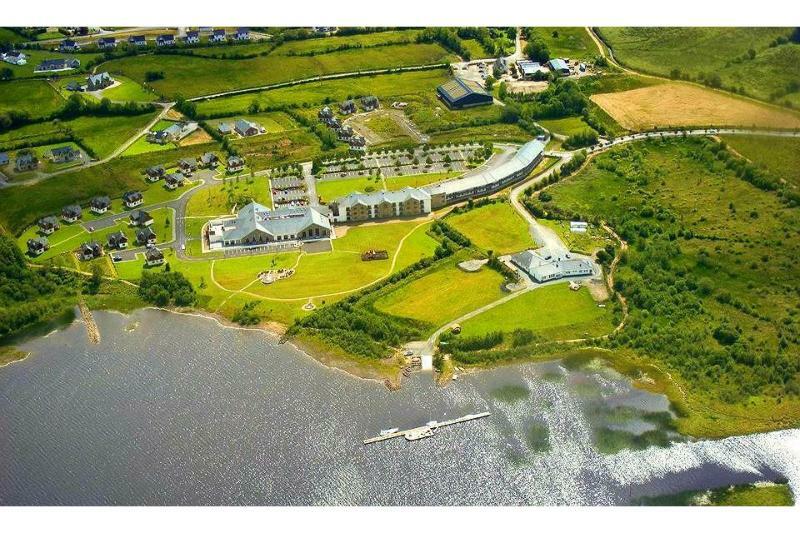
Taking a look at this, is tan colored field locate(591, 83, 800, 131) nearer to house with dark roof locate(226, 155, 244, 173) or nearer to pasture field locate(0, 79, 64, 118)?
house with dark roof locate(226, 155, 244, 173)

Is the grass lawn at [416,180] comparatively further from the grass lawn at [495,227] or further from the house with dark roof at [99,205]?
the house with dark roof at [99,205]

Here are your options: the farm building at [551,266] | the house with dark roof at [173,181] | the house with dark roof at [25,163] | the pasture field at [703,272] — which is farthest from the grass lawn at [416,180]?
the house with dark roof at [25,163]

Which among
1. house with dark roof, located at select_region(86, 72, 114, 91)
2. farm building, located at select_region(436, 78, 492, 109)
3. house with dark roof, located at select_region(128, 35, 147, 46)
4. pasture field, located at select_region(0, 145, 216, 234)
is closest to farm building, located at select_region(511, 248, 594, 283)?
farm building, located at select_region(436, 78, 492, 109)

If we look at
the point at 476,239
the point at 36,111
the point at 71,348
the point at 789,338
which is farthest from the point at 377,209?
the point at 36,111

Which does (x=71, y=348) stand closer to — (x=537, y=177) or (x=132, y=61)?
(x=537, y=177)

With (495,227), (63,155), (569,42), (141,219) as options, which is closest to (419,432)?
(495,227)

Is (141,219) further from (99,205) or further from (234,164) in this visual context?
(234,164)
